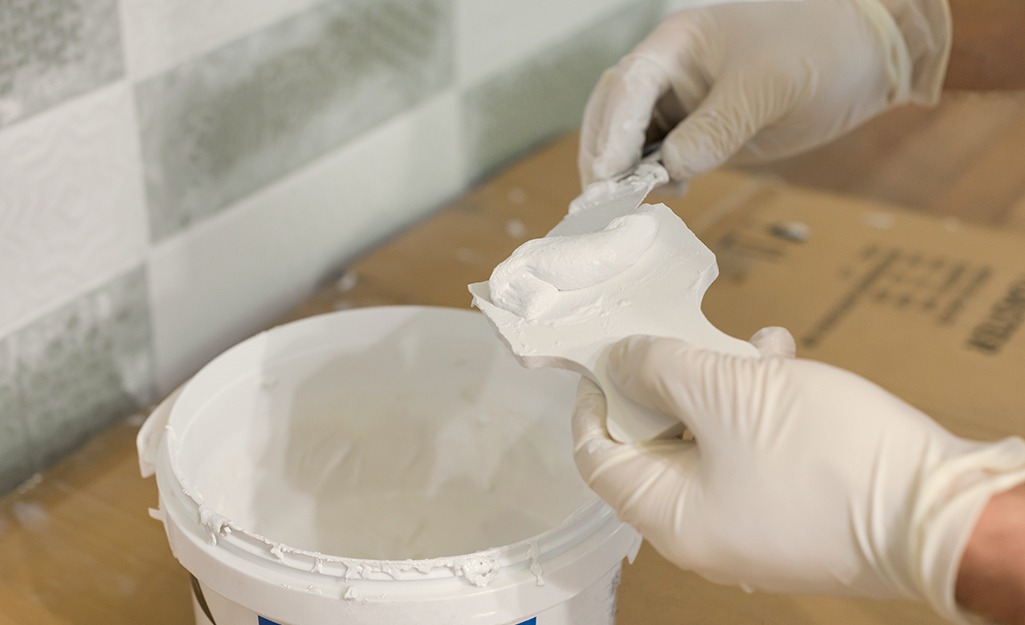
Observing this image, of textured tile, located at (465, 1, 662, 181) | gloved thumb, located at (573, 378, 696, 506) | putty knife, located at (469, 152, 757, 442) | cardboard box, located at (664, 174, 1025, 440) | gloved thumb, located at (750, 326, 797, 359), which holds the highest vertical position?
putty knife, located at (469, 152, 757, 442)

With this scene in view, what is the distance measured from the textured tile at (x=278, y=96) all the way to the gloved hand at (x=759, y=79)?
1.17 ft

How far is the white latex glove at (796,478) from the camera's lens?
0.50 metres

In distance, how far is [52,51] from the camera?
0.81 metres

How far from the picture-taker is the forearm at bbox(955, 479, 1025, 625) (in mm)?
487

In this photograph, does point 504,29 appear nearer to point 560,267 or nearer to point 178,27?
point 178,27

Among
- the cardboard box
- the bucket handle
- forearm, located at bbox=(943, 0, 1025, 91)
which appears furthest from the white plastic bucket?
forearm, located at bbox=(943, 0, 1025, 91)

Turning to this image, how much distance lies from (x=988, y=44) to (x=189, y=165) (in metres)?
0.87

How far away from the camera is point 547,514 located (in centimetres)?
84

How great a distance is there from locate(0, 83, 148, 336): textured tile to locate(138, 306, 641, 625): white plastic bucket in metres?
0.25

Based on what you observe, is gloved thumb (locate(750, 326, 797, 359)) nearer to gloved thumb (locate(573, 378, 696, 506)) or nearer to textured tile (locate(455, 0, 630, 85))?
gloved thumb (locate(573, 378, 696, 506))

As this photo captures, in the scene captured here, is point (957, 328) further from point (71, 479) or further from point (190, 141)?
point (71, 479)

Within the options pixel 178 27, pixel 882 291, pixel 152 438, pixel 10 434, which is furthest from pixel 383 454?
pixel 882 291

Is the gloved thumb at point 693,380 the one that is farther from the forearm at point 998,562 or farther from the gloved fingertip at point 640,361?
the forearm at point 998,562

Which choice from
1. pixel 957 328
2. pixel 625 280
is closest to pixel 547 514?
pixel 625 280
